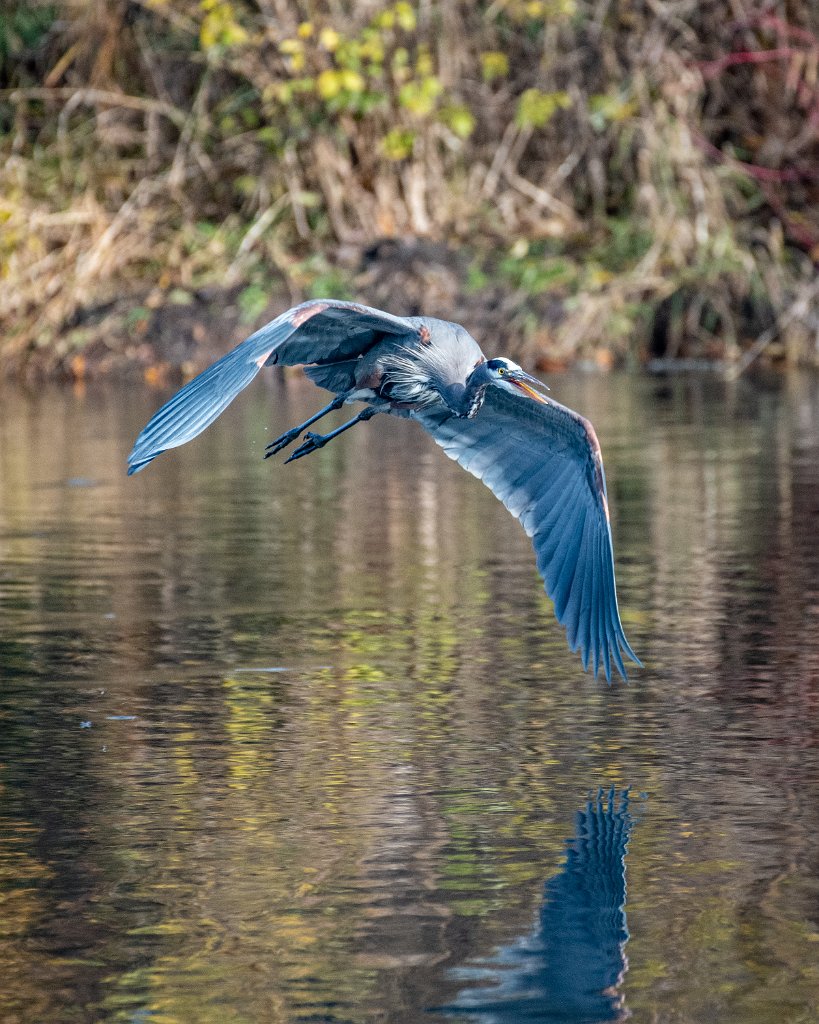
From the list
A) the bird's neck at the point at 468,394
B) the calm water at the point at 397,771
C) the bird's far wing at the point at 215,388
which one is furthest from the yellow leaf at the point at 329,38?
the bird's far wing at the point at 215,388

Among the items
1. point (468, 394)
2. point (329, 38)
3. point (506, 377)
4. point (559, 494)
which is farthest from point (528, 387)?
point (329, 38)

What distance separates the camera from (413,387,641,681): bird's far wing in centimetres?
665

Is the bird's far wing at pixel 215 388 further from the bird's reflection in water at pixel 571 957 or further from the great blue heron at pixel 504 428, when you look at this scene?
the bird's reflection in water at pixel 571 957

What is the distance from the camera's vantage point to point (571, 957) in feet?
13.5

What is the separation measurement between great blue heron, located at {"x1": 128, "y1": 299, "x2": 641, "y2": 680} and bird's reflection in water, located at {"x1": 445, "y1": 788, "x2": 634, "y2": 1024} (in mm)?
1850

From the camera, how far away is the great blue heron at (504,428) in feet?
21.9

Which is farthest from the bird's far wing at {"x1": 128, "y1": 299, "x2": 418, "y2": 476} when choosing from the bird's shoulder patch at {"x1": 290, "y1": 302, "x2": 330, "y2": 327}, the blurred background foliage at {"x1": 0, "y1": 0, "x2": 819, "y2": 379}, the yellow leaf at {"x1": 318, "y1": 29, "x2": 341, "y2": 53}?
the yellow leaf at {"x1": 318, "y1": 29, "x2": 341, "y2": 53}

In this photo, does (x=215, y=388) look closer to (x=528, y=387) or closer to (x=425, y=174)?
(x=528, y=387)

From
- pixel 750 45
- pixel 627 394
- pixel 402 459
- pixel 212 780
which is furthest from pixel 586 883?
pixel 750 45

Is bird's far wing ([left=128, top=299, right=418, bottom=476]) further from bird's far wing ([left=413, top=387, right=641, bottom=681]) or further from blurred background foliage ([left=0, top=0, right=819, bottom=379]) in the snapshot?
blurred background foliage ([left=0, top=0, right=819, bottom=379])

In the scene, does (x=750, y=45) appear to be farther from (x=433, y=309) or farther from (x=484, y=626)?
(x=484, y=626)

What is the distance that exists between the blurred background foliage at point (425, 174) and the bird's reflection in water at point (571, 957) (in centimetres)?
1366

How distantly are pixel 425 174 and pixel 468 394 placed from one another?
524 inches

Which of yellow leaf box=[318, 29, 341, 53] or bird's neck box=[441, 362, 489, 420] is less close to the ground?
yellow leaf box=[318, 29, 341, 53]
